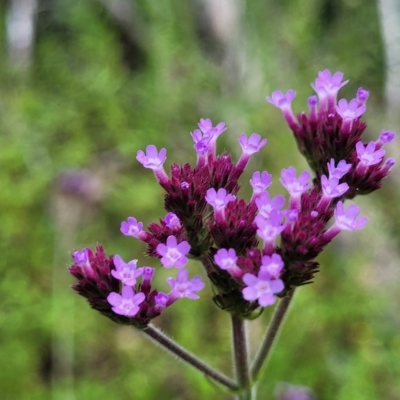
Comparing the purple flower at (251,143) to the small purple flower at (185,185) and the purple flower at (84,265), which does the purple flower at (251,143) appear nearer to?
the small purple flower at (185,185)

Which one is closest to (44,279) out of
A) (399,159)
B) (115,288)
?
(115,288)

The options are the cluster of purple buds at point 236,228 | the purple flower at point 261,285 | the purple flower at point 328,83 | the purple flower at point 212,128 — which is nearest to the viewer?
the purple flower at point 261,285

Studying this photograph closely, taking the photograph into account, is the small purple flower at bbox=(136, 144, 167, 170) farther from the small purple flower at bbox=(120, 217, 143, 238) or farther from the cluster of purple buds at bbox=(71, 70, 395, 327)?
the small purple flower at bbox=(120, 217, 143, 238)

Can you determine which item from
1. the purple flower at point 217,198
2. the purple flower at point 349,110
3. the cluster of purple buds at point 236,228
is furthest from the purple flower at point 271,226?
the purple flower at point 349,110

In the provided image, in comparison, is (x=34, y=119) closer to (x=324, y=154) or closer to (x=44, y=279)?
(x=44, y=279)

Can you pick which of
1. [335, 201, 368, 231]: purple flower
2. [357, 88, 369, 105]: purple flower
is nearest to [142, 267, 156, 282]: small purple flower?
[335, 201, 368, 231]: purple flower

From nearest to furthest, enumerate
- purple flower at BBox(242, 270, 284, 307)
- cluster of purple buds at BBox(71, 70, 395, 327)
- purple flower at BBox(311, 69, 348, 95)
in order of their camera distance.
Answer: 1. purple flower at BBox(242, 270, 284, 307)
2. cluster of purple buds at BBox(71, 70, 395, 327)
3. purple flower at BBox(311, 69, 348, 95)
